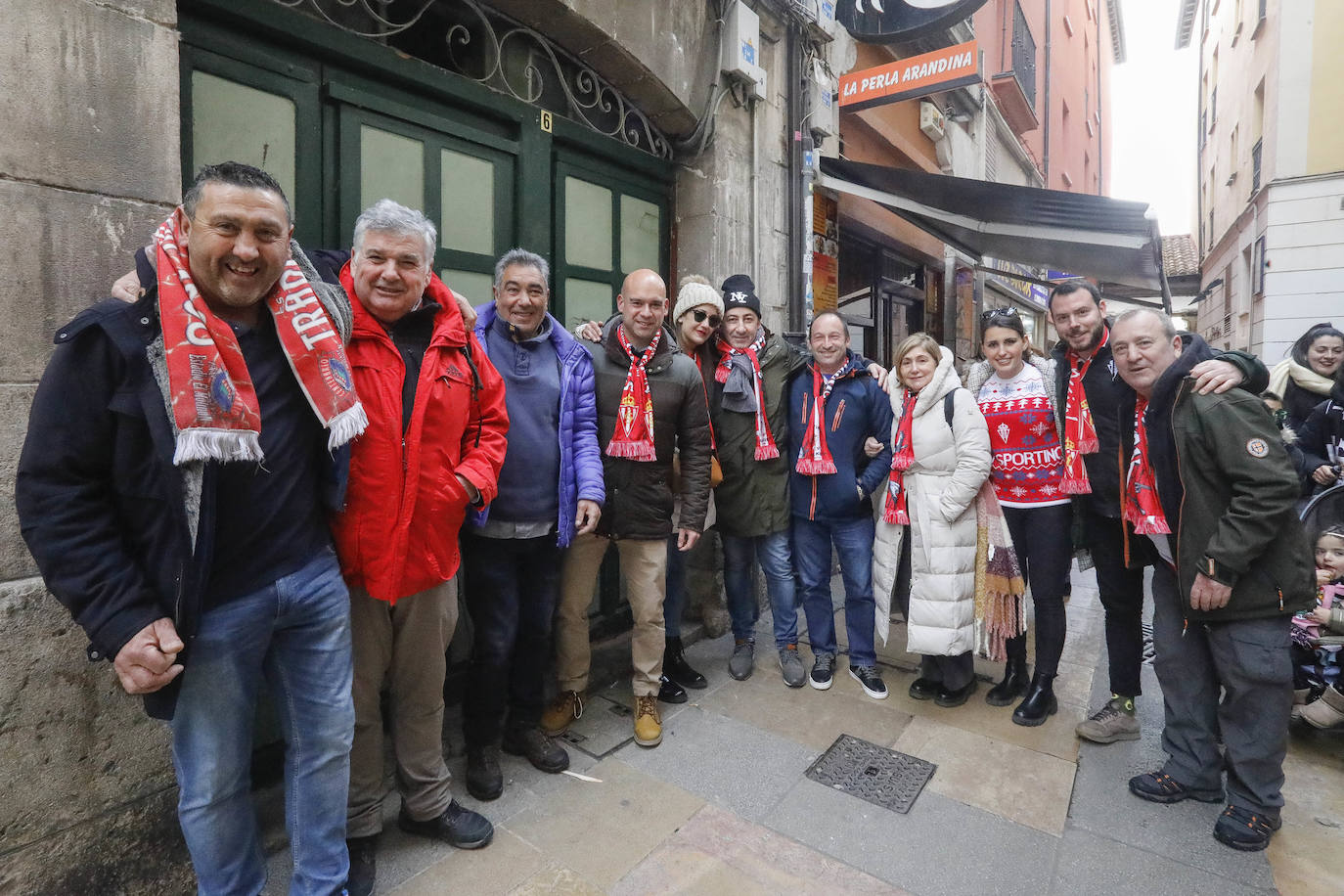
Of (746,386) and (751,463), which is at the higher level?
(746,386)

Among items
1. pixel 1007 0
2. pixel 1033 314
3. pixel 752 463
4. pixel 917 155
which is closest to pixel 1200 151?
pixel 1033 314

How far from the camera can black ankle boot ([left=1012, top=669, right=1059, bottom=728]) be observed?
3.48 m

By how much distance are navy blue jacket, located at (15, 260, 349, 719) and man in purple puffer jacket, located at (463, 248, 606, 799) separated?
3.64 feet

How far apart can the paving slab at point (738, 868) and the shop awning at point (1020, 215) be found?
16.0 ft

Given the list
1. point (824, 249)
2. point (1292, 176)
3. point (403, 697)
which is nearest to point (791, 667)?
point (403, 697)

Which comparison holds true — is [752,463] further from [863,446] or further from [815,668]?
[815,668]

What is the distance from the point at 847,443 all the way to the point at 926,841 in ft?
6.31

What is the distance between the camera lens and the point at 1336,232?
34.6 ft

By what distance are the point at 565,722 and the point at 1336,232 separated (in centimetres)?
1365

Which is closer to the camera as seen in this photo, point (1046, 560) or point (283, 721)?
point (283, 721)

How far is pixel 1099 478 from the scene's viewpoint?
3197 mm

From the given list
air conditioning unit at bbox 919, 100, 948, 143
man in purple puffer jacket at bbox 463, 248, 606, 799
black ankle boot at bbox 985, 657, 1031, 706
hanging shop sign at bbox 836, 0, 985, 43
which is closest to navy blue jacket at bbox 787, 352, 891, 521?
black ankle boot at bbox 985, 657, 1031, 706

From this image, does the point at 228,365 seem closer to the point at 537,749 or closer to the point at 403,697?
the point at 403,697

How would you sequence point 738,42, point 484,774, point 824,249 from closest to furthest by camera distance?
point 484,774 < point 738,42 < point 824,249
